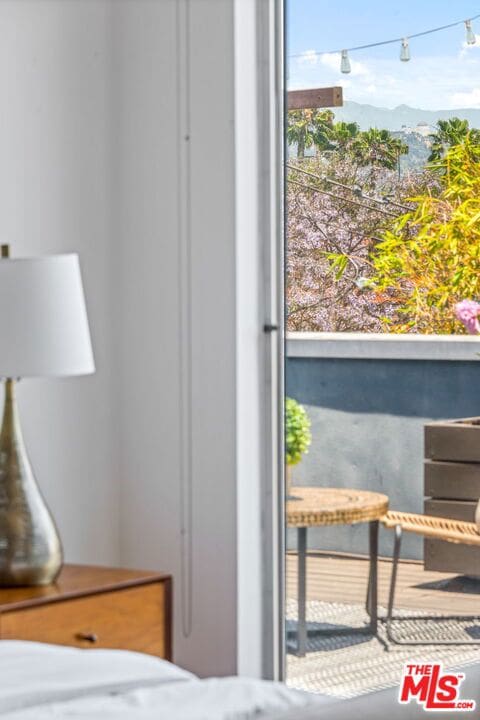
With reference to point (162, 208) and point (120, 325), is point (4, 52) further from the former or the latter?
point (120, 325)

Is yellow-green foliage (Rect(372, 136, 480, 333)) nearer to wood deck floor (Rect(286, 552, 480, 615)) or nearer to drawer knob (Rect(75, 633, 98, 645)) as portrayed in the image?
drawer knob (Rect(75, 633, 98, 645))

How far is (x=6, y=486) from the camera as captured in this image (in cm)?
258

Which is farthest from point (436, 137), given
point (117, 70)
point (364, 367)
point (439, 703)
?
point (117, 70)

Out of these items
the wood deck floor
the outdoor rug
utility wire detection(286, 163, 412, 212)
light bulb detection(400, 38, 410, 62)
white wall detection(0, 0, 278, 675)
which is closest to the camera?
utility wire detection(286, 163, 412, 212)

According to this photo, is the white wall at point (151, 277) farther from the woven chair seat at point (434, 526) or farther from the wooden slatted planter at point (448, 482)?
the wooden slatted planter at point (448, 482)

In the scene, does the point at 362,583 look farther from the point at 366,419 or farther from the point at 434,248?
the point at 434,248

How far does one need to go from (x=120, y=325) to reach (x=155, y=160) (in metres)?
0.51

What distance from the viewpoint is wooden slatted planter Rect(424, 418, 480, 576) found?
95.9 inches

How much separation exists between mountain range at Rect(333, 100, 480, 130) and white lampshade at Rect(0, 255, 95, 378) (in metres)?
2.04

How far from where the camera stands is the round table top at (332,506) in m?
3.06

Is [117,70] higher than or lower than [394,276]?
higher

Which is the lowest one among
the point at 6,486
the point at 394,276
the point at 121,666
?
the point at 121,666

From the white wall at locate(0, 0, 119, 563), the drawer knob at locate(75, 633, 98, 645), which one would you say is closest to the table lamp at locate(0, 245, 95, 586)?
the drawer knob at locate(75, 633, 98, 645)

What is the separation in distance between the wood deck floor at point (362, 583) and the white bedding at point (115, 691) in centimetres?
100
